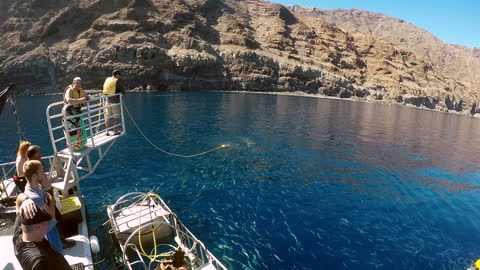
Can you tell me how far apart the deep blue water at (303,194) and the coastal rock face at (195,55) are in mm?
62638

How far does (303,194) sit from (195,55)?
92.2 m

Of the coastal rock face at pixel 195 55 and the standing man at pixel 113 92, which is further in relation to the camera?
the coastal rock face at pixel 195 55

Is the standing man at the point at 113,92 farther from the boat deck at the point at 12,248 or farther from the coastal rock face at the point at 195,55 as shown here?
the coastal rock face at the point at 195,55

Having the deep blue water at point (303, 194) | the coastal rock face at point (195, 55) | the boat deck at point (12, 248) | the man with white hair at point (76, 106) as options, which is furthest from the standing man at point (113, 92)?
the coastal rock face at point (195, 55)

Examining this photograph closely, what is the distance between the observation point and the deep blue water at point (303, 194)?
12633 millimetres

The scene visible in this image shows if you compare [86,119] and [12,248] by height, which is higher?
[86,119]

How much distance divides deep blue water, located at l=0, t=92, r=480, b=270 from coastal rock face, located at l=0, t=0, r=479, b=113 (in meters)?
62.6

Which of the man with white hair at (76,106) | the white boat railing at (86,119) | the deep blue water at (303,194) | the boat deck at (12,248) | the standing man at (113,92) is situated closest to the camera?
the boat deck at (12,248)

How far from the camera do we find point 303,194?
59.6 feet

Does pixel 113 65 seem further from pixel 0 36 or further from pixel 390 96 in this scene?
pixel 390 96

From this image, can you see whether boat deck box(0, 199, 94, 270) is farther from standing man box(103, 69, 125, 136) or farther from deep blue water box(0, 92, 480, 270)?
standing man box(103, 69, 125, 136)

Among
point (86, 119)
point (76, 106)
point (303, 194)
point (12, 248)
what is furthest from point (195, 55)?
point (12, 248)

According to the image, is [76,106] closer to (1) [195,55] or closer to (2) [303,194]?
(2) [303,194]

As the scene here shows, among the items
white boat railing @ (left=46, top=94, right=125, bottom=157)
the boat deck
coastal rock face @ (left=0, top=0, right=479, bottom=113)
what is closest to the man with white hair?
white boat railing @ (left=46, top=94, right=125, bottom=157)
